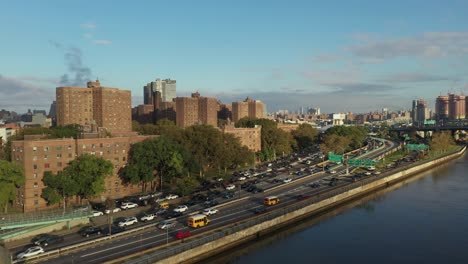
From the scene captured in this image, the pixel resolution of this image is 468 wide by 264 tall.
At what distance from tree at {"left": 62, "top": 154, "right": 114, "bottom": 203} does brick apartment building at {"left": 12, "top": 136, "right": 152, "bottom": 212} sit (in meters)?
2.47

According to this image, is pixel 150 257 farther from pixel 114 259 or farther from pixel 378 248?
pixel 378 248

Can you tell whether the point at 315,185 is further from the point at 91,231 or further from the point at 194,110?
the point at 194,110

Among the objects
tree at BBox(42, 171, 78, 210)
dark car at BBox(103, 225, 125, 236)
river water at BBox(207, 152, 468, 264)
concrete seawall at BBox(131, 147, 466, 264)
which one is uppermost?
tree at BBox(42, 171, 78, 210)

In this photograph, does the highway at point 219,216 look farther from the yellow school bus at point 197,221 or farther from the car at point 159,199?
the car at point 159,199

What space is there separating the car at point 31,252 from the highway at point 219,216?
143 cm

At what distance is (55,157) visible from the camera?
52969 mm

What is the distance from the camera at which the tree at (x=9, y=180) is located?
46.1m

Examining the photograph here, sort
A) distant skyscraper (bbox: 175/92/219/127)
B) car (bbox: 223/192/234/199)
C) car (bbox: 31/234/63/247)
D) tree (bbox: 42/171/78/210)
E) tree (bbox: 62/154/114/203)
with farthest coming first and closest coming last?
distant skyscraper (bbox: 175/92/219/127) → car (bbox: 223/192/234/199) → tree (bbox: 62/154/114/203) → tree (bbox: 42/171/78/210) → car (bbox: 31/234/63/247)

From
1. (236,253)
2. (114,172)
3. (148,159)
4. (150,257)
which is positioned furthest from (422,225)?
(114,172)

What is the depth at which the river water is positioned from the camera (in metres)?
38.2

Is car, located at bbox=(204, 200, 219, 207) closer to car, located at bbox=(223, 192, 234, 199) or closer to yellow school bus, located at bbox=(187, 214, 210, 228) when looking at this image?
car, located at bbox=(223, 192, 234, 199)

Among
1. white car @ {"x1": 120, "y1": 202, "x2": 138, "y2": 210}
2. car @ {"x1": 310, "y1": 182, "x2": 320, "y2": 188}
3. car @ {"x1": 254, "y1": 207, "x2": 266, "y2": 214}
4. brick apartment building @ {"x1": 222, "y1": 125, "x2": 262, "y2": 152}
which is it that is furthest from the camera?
brick apartment building @ {"x1": 222, "y1": 125, "x2": 262, "y2": 152}

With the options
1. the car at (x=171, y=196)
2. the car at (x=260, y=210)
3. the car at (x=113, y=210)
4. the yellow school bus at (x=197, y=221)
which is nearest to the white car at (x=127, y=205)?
the car at (x=113, y=210)

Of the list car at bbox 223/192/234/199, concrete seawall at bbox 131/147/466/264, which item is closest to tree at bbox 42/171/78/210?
car at bbox 223/192/234/199
